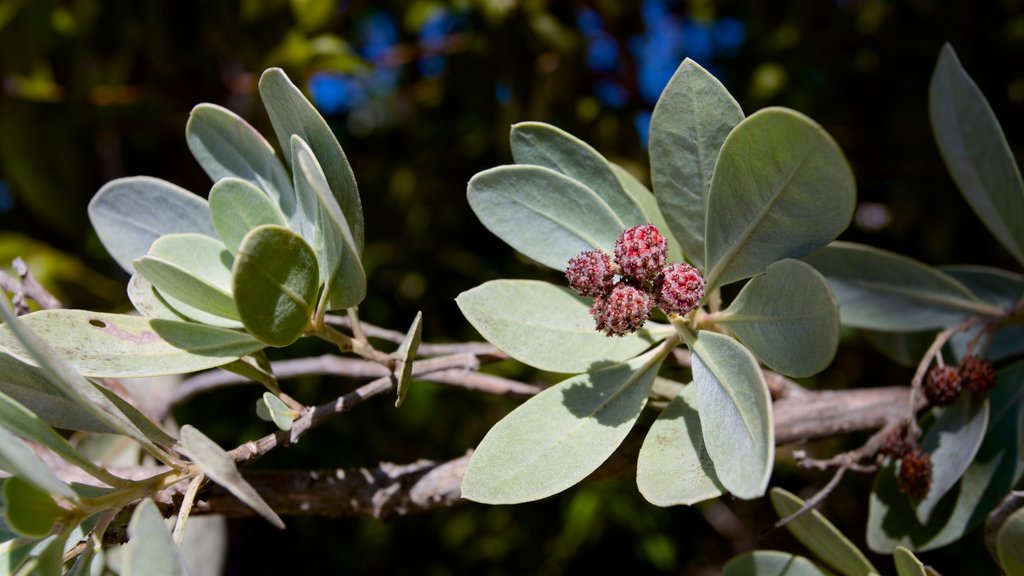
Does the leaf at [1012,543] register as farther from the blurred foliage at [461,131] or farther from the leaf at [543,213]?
the blurred foliage at [461,131]

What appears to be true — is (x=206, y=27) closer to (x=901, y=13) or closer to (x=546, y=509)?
(x=546, y=509)

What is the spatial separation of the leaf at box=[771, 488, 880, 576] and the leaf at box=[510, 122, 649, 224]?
326 mm

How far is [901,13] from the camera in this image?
1.82 meters

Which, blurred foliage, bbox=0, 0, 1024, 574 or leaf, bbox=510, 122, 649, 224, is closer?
leaf, bbox=510, 122, 649, 224

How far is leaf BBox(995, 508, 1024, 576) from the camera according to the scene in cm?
68

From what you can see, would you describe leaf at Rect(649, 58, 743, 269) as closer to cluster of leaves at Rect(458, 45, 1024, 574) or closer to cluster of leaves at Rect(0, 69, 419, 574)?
cluster of leaves at Rect(458, 45, 1024, 574)

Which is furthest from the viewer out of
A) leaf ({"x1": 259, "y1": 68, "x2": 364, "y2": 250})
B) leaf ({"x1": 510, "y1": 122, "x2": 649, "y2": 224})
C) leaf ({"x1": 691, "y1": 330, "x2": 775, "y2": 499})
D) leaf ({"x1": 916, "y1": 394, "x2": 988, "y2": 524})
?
leaf ({"x1": 916, "y1": 394, "x2": 988, "y2": 524})

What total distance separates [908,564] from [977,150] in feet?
1.63

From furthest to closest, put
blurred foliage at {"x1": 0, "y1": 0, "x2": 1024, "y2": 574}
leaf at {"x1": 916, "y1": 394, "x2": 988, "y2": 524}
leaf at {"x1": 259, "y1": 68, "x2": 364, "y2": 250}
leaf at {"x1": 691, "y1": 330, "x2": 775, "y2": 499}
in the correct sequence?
blurred foliage at {"x1": 0, "y1": 0, "x2": 1024, "y2": 574} → leaf at {"x1": 916, "y1": 394, "x2": 988, "y2": 524} → leaf at {"x1": 259, "y1": 68, "x2": 364, "y2": 250} → leaf at {"x1": 691, "y1": 330, "x2": 775, "y2": 499}

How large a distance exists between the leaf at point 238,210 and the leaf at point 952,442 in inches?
30.5

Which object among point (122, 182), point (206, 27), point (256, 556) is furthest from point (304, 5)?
point (256, 556)

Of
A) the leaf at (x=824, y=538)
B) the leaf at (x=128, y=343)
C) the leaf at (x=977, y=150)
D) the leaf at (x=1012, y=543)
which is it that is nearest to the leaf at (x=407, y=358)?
the leaf at (x=128, y=343)

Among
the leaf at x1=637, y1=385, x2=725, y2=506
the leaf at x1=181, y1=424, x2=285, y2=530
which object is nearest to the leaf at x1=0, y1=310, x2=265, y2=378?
the leaf at x1=181, y1=424, x2=285, y2=530

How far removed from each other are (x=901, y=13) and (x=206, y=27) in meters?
1.62
